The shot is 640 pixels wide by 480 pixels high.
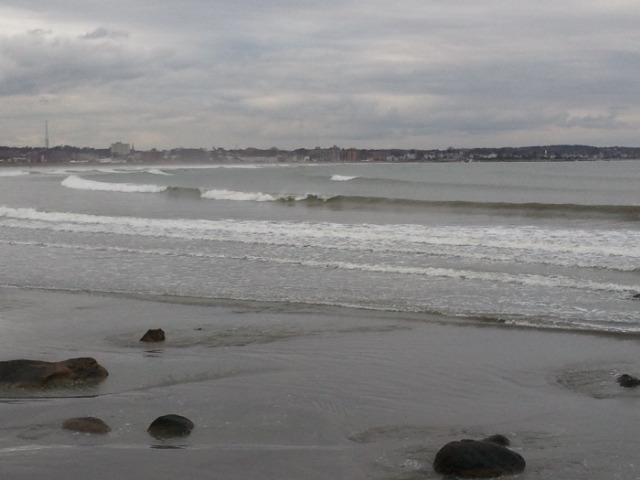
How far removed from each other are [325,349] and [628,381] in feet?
11.6

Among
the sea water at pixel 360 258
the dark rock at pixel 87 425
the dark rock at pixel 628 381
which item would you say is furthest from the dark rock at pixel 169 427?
the sea water at pixel 360 258

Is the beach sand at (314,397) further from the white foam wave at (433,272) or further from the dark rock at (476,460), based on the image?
the white foam wave at (433,272)

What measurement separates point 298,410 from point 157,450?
1.56 m

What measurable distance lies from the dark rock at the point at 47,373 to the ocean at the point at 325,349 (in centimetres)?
16

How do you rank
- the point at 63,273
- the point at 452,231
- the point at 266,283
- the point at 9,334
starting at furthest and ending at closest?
A: the point at 452,231, the point at 63,273, the point at 266,283, the point at 9,334

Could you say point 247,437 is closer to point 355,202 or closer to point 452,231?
point 452,231

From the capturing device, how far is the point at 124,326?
1119cm

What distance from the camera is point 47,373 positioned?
7930 mm

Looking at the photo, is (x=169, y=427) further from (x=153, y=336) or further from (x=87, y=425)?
(x=153, y=336)

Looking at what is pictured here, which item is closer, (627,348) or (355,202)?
(627,348)

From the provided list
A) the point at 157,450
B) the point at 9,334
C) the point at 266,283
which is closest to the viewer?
the point at 157,450

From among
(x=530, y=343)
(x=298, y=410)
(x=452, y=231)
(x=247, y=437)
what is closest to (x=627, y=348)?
(x=530, y=343)

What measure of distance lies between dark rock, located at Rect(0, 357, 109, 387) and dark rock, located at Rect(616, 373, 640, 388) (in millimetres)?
5415

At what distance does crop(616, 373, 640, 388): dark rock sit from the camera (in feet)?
26.5
